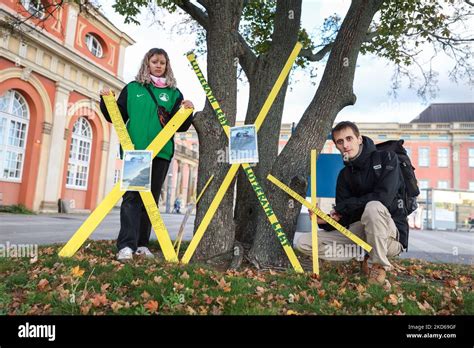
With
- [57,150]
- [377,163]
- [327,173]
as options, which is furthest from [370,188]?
[57,150]

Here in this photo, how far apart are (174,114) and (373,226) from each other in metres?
2.49

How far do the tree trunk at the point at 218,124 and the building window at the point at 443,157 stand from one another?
34952 mm

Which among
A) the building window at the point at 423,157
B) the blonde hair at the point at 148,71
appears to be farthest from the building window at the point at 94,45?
the building window at the point at 423,157

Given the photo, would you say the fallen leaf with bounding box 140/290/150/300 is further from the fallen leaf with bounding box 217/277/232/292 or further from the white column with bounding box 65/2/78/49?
the white column with bounding box 65/2/78/49

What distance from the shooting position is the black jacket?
10.7ft

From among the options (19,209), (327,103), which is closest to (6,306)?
(327,103)

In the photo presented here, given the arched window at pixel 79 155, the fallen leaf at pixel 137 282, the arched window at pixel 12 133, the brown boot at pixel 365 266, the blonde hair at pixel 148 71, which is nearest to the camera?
the fallen leaf at pixel 137 282

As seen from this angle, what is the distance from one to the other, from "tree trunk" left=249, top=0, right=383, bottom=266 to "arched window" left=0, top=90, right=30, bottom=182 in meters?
14.4

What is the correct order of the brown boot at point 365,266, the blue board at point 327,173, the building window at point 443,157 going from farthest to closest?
the building window at point 443,157 → the blue board at point 327,173 → the brown boot at point 365,266

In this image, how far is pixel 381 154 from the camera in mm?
3404

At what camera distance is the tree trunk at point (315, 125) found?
3971 mm

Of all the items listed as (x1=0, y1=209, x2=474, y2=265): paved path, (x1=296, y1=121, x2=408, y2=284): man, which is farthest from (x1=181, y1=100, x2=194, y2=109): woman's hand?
(x1=0, y1=209, x2=474, y2=265): paved path

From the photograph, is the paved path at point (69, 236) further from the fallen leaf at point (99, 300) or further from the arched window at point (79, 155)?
the arched window at point (79, 155)

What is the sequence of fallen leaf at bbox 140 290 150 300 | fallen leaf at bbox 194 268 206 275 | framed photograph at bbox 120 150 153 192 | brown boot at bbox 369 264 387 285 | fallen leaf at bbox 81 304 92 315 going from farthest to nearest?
1. framed photograph at bbox 120 150 153 192
2. brown boot at bbox 369 264 387 285
3. fallen leaf at bbox 194 268 206 275
4. fallen leaf at bbox 140 290 150 300
5. fallen leaf at bbox 81 304 92 315
